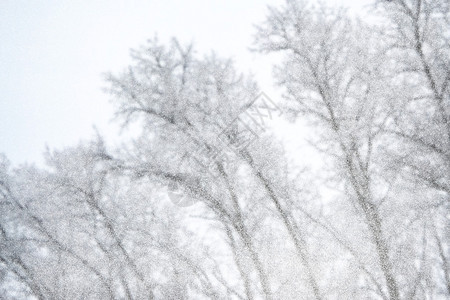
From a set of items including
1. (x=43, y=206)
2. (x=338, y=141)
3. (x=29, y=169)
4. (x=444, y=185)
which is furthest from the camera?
(x=29, y=169)

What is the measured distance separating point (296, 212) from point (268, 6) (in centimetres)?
455

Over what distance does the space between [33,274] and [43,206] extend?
2.20m

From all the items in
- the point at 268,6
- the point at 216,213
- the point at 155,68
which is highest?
the point at 268,6

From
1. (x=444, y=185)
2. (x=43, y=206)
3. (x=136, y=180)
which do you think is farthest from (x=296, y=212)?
(x=43, y=206)

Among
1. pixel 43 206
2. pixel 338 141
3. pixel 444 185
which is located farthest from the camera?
pixel 43 206

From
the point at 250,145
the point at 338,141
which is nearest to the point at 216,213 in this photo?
the point at 250,145

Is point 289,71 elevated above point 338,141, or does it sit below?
above

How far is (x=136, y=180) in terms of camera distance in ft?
25.9

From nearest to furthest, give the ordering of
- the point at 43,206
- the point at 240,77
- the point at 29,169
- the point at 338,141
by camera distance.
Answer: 1. the point at 338,141
2. the point at 240,77
3. the point at 43,206
4. the point at 29,169

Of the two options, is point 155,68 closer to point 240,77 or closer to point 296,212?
point 240,77

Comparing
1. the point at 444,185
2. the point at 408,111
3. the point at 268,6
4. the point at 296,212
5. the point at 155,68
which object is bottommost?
the point at 296,212

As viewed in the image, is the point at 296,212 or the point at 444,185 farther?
the point at 296,212

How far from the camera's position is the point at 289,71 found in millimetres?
7543

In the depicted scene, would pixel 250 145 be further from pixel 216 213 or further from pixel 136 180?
pixel 136 180
